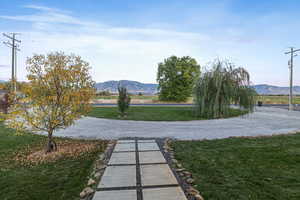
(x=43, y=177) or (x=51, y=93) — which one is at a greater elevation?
(x=51, y=93)

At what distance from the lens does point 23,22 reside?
32.7 feet

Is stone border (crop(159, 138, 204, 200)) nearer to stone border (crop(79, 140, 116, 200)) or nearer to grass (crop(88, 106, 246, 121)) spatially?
stone border (crop(79, 140, 116, 200))

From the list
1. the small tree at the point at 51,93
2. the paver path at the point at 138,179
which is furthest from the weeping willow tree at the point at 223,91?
the small tree at the point at 51,93

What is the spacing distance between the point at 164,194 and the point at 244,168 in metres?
1.88

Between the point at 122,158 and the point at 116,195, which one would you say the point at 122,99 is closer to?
the point at 122,158

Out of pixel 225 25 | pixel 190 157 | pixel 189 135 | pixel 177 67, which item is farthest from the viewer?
pixel 177 67

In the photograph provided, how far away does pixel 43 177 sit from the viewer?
2666mm

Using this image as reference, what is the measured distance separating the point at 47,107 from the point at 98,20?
9.57 metres

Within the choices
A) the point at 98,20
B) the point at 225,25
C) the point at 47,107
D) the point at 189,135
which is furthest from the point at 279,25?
the point at 47,107

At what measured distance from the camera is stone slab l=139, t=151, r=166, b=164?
3180 millimetres

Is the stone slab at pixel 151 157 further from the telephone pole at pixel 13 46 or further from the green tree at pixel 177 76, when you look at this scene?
the green tree at pixel 177 76

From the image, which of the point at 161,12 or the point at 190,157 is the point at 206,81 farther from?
the point at 190,157

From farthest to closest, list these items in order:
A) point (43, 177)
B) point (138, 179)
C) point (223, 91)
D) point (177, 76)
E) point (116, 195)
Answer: point (177, 76) < point (223, 91) < point (43, 177) < point (138, 179) < point (116, 195)

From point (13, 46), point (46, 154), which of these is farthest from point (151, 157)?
point (13, 46)
